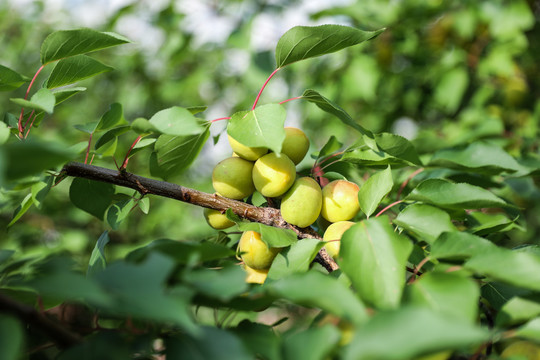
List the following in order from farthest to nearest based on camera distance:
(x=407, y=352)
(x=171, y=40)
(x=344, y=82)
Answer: (x=171, y=40) → (x=344, y=82) → (x=407, y=352)

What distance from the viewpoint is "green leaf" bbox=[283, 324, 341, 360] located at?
39 cm

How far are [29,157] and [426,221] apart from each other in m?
0.54

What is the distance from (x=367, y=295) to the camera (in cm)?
48

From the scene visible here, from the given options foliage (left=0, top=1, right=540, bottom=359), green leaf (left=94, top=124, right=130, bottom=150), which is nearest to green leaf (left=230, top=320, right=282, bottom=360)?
foliage (left=0, top=1, right=540, bottom=359)

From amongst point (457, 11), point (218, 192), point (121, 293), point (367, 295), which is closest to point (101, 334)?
point (121, 293)

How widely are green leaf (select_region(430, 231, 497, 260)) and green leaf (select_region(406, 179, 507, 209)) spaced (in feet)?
0.37

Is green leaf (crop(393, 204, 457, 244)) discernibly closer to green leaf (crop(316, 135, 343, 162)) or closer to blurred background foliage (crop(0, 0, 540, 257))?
green leaf (crop(316, 135, 343, 162))

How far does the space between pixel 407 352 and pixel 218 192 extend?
0.53 meters

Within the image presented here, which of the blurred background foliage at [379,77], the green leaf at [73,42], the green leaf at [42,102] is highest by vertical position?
the green leaf at [73,42]

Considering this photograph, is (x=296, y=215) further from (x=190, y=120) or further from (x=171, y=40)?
(x=171, y=40)

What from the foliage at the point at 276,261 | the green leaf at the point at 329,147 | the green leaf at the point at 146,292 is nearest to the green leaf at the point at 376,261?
the foliage at the point at 276,261

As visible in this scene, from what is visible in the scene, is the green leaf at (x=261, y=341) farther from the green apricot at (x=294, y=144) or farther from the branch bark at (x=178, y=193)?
the green apricot at (x=294, y=144)

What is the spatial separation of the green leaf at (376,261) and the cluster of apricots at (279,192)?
0.41ft

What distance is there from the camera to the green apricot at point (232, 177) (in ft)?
2.53
